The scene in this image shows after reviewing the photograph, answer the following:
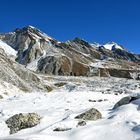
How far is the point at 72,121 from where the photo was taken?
1495cm

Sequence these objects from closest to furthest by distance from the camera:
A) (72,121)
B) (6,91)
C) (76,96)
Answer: (72,121) < (76,96) < (6,91)

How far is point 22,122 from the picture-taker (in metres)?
15.6

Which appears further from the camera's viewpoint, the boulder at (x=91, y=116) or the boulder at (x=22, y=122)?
the boulder at (x=91, y=116)

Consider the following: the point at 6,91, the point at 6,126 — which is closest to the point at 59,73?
the point at 6,91

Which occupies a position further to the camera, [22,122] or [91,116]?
[91,116]

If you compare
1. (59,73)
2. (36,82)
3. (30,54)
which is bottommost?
(36,82)

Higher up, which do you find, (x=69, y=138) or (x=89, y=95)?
(x=89, y=95)

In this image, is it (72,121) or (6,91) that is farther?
(6,91)

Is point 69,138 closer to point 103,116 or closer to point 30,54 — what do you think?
point 103,116

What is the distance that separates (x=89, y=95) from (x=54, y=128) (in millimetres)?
17237

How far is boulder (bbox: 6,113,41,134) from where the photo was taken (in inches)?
611

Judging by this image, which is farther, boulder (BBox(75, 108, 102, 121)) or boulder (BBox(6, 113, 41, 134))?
boulder (BBox(75, 108, 102, 121))

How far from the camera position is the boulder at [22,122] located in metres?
15.5

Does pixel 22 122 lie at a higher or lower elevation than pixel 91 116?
lower
